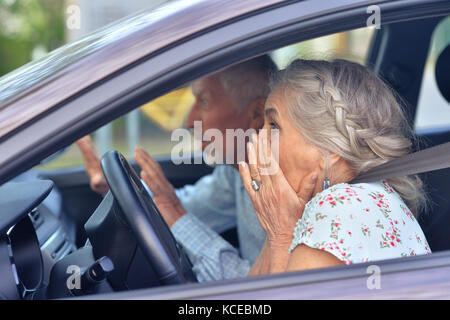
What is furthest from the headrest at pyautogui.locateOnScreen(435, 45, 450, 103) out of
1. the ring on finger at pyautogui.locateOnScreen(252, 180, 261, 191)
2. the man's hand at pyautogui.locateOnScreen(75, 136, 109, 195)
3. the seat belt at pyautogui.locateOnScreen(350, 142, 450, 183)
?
the man's hand at pyautogui.locateOnScreen(75, 136, 109, 195)

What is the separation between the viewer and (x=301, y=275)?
45.8 inches

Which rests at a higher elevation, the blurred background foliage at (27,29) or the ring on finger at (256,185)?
the blurred background foliage at (27,29)

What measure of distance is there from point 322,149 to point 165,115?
23.0 ft

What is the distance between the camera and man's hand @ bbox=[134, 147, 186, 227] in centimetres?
235

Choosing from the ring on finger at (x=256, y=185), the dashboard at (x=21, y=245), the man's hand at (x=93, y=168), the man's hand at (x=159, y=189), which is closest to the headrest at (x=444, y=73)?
the ring on finger at (x=256, y=185)

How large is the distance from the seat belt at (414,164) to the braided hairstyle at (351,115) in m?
0.04

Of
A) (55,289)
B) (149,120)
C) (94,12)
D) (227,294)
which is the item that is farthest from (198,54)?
(149,120)

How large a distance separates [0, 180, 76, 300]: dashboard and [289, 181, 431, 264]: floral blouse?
2.18 feet

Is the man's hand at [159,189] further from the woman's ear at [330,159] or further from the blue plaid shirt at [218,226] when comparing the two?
the woman's ear at [330,159]

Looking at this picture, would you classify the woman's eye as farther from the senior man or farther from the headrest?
the headrest

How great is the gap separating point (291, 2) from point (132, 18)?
15.0 inches

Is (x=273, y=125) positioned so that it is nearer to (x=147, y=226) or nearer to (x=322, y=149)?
(x=322, y=149)

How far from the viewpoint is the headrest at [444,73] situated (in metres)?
2.10

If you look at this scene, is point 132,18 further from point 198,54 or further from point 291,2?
point 291,2
